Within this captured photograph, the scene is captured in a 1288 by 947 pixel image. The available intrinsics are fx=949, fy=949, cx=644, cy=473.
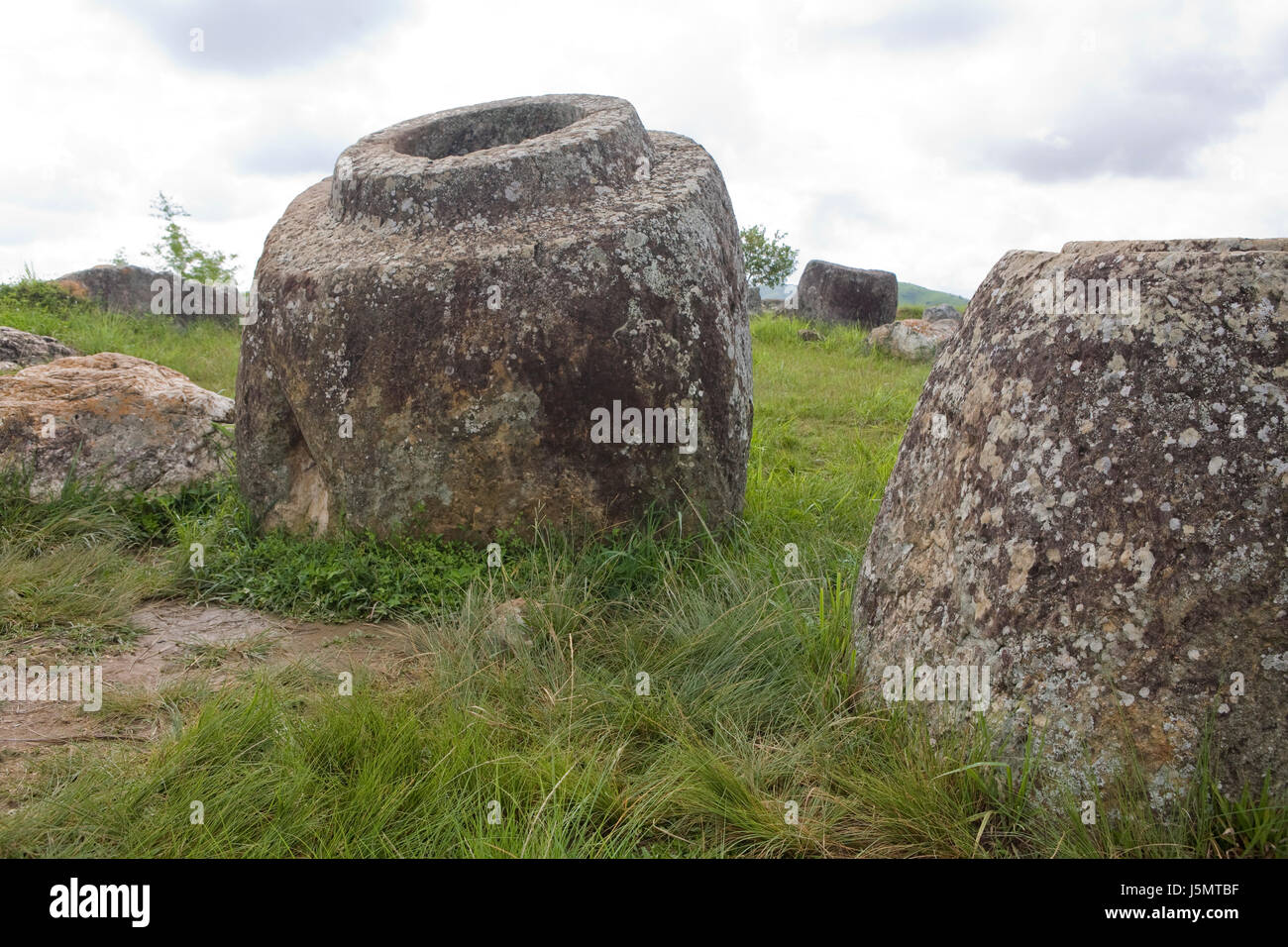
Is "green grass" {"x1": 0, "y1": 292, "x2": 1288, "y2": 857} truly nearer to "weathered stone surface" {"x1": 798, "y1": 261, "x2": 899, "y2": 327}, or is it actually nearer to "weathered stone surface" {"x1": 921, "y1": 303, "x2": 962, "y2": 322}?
"weathered stone surface" {"x1": 798, "y1": 261, "x2": 899, "y2": 327}

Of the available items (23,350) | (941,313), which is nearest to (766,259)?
(941,313)

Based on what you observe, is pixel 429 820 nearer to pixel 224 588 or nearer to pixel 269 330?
pixel 224 588

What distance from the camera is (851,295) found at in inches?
604

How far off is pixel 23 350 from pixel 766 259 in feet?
87.7

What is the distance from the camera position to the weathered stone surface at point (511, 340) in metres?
4.19

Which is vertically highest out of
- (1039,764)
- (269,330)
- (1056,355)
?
(269,330)

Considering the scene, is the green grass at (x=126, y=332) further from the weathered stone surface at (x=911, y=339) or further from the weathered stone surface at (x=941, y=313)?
the weathered stone surface at (x=941, y=313)

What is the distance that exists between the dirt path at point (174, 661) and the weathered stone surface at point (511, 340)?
641 mm

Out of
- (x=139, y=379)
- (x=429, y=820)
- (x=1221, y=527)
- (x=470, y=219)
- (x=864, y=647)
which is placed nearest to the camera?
(x=1221, y=527)

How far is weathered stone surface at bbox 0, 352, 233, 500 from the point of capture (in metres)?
5.32

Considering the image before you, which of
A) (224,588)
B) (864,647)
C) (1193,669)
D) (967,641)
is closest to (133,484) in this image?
(224,588)
